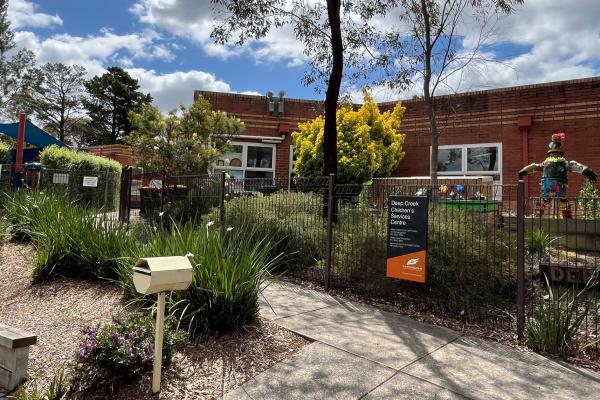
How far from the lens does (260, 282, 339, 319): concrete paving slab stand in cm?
531

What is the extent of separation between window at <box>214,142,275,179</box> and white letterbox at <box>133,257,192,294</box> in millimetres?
14102

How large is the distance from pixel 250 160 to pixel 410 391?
47.7 ft

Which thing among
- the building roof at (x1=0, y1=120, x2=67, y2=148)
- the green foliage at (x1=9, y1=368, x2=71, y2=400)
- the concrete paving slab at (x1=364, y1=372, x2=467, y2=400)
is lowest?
the green foliage at (x1=9, y1=368, x2=71, y2=400)

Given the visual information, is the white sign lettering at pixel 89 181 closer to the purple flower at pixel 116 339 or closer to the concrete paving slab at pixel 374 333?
the concrete paving slab at pixel 374 333

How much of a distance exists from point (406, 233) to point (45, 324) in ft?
13.7

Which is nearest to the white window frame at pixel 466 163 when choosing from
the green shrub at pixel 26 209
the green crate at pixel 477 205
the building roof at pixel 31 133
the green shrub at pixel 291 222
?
Answer: the green shrub at pixel 291 222

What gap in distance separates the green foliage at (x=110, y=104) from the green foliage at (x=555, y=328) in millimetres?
47075

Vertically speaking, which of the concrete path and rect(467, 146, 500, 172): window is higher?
rect(467, 146, 500, 172): window

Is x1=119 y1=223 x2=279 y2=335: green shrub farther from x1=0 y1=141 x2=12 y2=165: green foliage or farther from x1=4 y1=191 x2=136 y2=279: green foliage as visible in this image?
x1=0 y1=141 x2=12 y2=165: green foliage

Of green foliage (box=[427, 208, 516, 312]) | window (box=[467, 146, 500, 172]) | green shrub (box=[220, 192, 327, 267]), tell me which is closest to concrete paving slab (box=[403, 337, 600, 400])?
green foliage (box=[427, 208, 516, 312])

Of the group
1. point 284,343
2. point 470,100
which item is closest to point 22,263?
point 284,343

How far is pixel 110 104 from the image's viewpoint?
156ft

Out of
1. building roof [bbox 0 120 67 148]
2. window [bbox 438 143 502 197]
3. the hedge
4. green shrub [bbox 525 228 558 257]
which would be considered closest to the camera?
green shrub [bbox 525 228 558 257]

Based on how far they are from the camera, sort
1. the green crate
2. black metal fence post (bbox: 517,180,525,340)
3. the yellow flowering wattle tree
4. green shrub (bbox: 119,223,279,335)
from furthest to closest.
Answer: the yellow flowering wattle tree
the green crate
black metal fence post (bbox: 517,180,525,340)
green shrub (bbox: 119,223,279,335)
